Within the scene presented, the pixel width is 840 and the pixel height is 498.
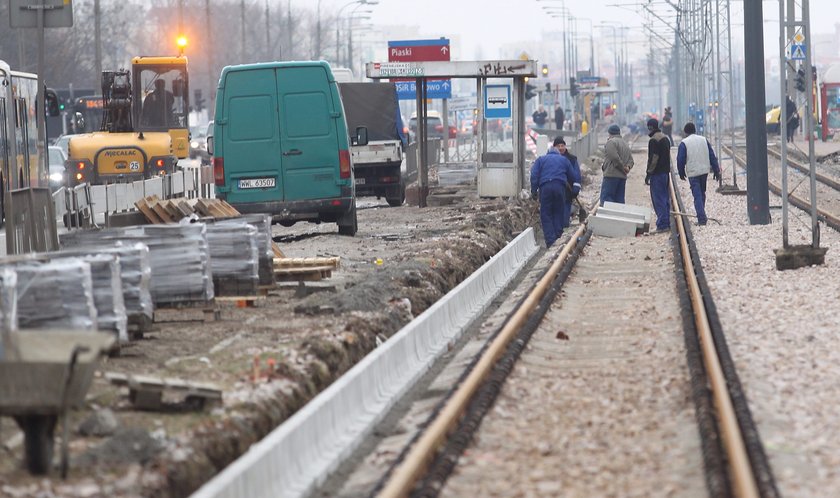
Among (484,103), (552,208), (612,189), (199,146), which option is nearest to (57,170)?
(484,103)

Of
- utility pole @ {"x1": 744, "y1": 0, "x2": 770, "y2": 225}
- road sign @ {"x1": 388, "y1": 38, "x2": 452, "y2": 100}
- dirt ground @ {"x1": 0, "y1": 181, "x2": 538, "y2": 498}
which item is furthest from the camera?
road sign @ {"x1": 388, "y1": 38, "x2": 452, "y2": 100}

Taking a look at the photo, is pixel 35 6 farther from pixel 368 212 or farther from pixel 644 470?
pixel 368 212

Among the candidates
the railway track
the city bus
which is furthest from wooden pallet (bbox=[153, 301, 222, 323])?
the city bus

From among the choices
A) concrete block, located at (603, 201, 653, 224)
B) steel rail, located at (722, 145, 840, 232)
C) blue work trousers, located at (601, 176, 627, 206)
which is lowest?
steel rail, located at (722, 145, 840, 232)

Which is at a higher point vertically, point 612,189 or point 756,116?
point 756,116

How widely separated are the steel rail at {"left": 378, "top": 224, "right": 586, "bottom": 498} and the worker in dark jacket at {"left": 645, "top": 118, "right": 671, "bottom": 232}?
10965 mm

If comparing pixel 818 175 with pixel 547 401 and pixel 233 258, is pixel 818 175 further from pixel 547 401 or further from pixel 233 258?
pixel 547 401

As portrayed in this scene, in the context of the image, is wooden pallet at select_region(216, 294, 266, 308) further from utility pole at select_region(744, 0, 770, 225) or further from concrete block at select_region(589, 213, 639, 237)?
utility pole at select_region(744, 0, 770, 225)

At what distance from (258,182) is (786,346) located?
12.4 m

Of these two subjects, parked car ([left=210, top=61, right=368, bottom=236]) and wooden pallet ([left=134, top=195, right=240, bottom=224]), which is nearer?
wooden pallet ([left=134, top=195, right=240, bottom=224])

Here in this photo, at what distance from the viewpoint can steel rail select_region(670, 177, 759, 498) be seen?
7.69 meters

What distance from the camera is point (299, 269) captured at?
1831 centimetres

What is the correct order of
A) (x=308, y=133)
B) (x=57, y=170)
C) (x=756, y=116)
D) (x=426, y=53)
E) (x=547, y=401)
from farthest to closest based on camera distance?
(x=426, y=53) → (x=57, y=170) → (x=756, y=116) → (x=308, y=133) → (x=547, y=401)

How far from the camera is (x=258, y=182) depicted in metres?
24.3
